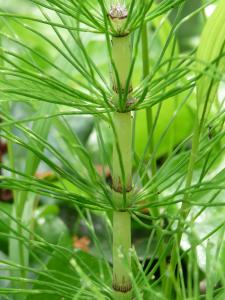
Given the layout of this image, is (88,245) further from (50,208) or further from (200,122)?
(200,122)

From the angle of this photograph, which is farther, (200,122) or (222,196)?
(222,196)

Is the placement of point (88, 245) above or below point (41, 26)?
below

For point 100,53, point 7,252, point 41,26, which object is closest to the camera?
point 7,252

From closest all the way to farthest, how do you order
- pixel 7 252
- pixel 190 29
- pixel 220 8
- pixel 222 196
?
pixel 220 8, pixel 222 196, pixel 7 252, pixel 190 29

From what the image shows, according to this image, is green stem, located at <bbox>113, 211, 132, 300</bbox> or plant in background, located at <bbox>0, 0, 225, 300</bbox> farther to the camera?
green stem, located at <bbox>113, 211, 132, 300</bbox>

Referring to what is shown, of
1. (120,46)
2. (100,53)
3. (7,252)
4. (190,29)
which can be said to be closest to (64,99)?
(120,46)

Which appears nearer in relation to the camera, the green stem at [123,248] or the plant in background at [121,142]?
the plant in background at [121,142]

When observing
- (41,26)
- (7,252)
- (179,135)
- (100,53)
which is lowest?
(7,252)

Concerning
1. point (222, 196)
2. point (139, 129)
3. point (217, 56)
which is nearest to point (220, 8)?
point (217, 56)
